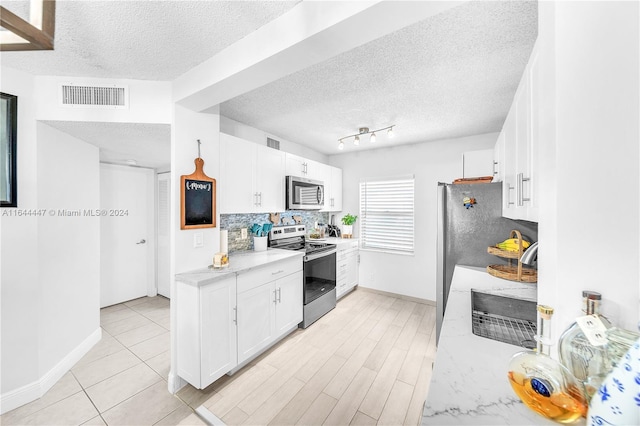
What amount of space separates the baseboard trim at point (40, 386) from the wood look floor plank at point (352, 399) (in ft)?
7.21

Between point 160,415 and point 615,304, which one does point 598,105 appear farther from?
point 160,415

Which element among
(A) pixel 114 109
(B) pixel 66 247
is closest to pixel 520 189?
(A) pixel 114 109

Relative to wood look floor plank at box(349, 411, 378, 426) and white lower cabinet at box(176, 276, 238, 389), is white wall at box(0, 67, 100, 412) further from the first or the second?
wood look floor plank at box(349, 411, 378, 426)

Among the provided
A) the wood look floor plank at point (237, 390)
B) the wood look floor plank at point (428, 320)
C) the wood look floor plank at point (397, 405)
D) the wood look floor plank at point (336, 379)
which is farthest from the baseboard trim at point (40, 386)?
the wood look floor plank at point (428, 320)

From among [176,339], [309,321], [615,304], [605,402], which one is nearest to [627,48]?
[615,304]

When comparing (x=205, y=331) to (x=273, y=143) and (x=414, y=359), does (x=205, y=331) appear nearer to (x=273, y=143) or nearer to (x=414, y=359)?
(x=414, y=359)

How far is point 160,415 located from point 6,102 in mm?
2457

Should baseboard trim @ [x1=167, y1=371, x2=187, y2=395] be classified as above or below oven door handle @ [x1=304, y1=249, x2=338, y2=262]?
below

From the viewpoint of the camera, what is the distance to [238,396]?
6.17ft

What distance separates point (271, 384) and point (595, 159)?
2353 mm

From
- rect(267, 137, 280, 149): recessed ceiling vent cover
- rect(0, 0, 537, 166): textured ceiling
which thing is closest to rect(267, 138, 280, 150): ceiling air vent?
rect(267, 137, 280, 149): recessed ceiling vent cover

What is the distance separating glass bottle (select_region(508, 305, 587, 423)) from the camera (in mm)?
623

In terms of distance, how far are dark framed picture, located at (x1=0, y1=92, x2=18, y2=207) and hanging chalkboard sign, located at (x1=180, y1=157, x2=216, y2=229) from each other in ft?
3.56

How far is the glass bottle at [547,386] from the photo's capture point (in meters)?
0.62
